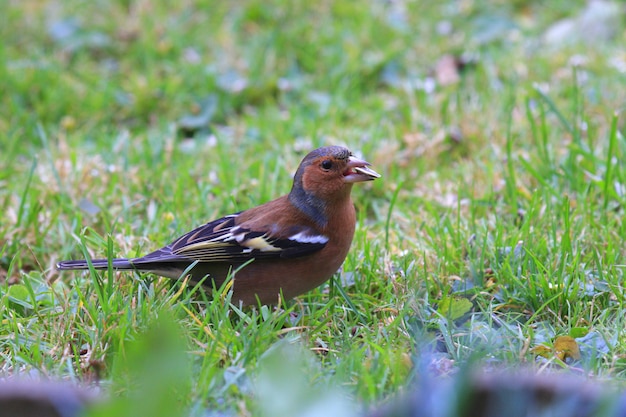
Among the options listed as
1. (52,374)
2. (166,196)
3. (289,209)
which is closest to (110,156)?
(166,196)

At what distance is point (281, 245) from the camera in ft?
11.1

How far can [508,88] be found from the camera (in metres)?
5.66

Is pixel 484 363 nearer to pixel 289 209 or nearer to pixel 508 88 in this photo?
pixel 289 209

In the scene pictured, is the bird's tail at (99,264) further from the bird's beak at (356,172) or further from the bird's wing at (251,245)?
the bird's beak at (356,172)

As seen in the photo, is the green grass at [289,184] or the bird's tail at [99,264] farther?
the bird's tail at [99,264]

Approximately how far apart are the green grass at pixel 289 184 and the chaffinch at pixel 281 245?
11cm

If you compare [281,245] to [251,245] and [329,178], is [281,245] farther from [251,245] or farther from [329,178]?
[329,178]

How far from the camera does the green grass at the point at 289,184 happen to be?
9.53ft

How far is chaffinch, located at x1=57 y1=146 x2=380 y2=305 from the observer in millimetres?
3322

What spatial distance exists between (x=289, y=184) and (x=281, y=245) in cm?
133

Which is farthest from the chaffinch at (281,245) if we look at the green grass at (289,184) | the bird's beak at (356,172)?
the green grass at (289,184)

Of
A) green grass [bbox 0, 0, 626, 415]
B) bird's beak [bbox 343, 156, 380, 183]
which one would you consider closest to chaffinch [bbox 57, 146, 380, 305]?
bird's beak [bbox 343, 156, 380, 183]

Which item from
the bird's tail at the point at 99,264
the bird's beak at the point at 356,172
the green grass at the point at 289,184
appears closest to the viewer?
the green grass at the point at 289,184

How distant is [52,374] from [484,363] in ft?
4.97
